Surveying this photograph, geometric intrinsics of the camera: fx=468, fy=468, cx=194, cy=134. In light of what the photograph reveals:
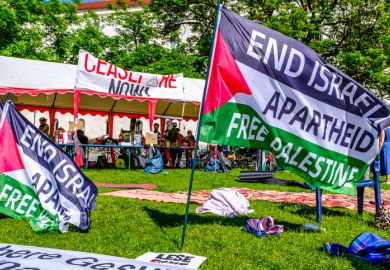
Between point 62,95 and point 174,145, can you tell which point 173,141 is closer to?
point 174,145

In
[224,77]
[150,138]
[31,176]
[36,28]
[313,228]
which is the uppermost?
[36,28]

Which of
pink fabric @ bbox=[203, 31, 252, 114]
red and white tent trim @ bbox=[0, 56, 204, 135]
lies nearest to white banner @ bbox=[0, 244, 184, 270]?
pink fabric @ bbox=[203, 31, 252, 114]

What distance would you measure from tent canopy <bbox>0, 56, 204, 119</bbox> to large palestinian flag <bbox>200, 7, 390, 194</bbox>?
35.1 ft

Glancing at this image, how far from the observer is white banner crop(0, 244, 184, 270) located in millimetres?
3582

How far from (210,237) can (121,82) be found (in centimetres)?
1126

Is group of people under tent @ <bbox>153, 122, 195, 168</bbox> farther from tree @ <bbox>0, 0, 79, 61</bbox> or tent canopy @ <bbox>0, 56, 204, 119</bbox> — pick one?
tree @ <bbox>0, 0, 79, 61</bbox>

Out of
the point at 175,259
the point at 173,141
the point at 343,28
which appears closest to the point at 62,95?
the point at 173,141

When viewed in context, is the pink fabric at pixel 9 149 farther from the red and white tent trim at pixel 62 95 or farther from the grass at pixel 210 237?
the red and white tent trim at pixel 62 95

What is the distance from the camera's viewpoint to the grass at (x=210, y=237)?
468 cm

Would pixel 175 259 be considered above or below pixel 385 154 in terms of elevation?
below

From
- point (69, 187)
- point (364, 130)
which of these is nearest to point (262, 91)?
point (364, 130)

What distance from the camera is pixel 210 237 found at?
5543 millimetres

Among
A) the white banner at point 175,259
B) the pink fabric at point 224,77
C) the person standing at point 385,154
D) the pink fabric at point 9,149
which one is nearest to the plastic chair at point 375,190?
the pink fabric at point 224,77

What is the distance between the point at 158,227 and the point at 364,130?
2822 mm
